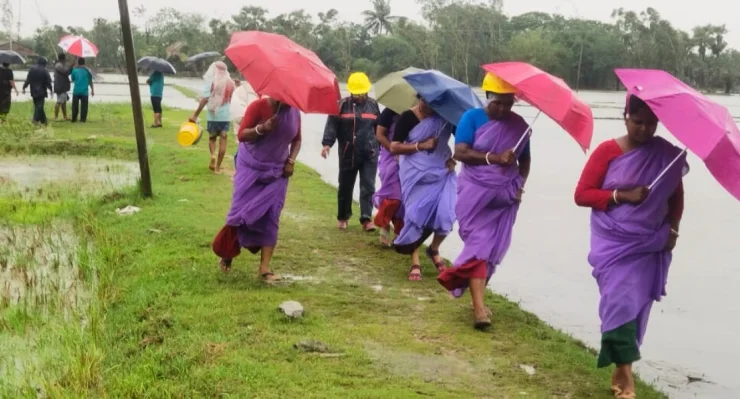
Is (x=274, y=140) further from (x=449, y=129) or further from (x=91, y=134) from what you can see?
(x=91, y=134)

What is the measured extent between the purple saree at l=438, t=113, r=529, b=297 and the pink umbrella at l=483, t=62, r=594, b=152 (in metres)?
0.35

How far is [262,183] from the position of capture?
6.16 m

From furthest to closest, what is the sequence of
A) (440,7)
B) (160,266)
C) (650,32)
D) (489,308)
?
1. (440,7)
2. (650,32)
3. (160,266)
4. (489,308)

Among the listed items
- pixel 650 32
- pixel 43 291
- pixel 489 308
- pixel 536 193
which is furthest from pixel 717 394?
pixel 650 32

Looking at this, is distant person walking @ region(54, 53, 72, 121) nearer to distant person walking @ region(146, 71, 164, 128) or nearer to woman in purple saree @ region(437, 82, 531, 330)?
distant person walking @ region(146, 71, 164, 128)

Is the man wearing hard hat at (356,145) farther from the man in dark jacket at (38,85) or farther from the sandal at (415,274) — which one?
the man in dark jacket at (38,85)

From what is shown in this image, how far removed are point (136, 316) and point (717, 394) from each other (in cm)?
365

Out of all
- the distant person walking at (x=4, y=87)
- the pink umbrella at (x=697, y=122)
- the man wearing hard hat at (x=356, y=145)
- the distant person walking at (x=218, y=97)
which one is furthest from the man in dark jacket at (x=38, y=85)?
the pink umbrella at (x=697, y=122)

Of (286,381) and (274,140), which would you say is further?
(274,140)

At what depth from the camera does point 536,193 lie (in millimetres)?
12922

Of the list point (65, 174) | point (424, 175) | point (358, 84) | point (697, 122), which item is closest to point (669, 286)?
point (424, 175)

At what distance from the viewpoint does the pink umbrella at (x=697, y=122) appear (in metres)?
3.76

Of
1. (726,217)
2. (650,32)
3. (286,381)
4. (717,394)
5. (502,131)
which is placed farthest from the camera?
(650,32)

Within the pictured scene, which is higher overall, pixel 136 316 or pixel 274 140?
pixel 274 140
